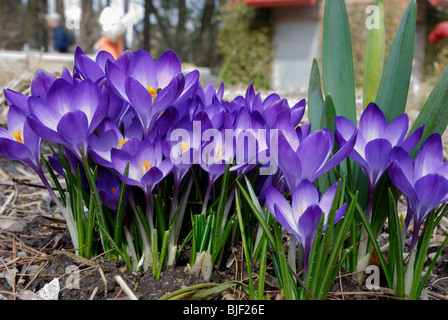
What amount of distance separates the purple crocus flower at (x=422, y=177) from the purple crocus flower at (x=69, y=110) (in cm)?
51

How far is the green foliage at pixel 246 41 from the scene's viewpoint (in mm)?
8484

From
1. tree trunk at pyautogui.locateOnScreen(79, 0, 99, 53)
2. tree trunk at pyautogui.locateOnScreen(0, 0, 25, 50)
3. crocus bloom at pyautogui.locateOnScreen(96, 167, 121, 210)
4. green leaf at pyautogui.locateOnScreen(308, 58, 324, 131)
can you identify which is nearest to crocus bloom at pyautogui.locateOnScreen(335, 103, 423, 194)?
green leaf at pyautogui.locateOnScreen(308, 58, 324, 131)

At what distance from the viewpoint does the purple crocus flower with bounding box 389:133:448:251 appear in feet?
2.06

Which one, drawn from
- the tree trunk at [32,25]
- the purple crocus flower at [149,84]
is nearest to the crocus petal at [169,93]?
the purple crocus flower at [149,84]

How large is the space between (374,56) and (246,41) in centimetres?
801

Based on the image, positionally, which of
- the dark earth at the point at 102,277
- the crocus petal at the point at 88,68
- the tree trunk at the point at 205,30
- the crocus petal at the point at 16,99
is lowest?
the dark earth at the point at 102,277

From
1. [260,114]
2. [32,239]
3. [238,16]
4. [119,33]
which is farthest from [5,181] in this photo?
[238,16]

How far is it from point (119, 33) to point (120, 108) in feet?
10.9

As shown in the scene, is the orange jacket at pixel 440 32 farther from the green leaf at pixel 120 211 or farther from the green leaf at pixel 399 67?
the green leaf at pixel 120 211

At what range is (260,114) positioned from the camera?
30.7 inches

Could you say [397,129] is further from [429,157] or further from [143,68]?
[143,68]

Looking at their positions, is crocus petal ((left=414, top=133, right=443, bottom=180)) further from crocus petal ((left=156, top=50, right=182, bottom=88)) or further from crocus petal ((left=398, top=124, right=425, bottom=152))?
crocus petal ((left=156, top=50, right=182, bottom=88))

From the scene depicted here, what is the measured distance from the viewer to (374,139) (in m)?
0.70

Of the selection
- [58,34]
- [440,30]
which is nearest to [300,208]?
[440,30]
